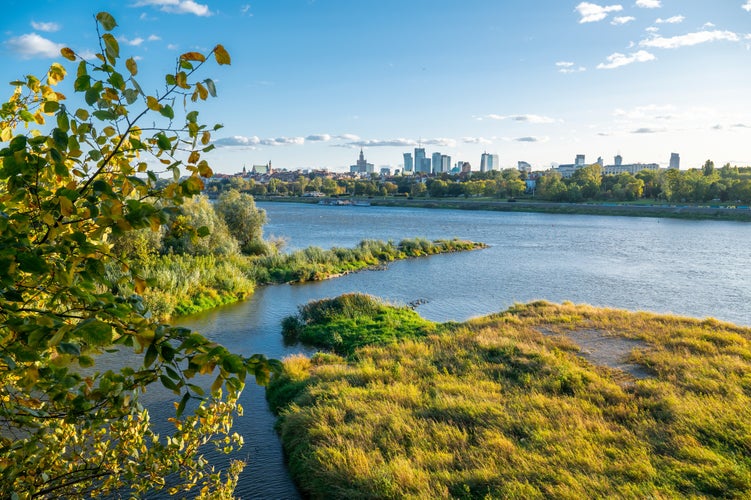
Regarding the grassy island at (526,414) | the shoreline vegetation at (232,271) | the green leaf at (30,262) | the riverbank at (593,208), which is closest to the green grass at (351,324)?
the grassy island at (526,414)

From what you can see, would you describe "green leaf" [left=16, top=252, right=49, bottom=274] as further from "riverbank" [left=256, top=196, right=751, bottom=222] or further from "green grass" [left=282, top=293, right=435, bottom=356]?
"riverbank" [left=256, top=196, right=751, bottom=222]

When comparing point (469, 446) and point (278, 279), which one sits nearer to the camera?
point (469, 446)

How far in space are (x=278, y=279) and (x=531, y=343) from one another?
20.3 meters

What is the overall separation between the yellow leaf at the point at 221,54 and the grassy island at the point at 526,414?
735 cm

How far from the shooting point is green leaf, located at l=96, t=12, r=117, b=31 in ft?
7.32

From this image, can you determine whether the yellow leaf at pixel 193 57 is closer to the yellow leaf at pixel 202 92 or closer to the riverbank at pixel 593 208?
the yellow leaf at pixel 202 92

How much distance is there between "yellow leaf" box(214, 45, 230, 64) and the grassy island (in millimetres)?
7355

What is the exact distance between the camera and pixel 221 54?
8.25 ft

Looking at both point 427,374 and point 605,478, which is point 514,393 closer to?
point 427,374

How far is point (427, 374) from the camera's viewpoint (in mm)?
13961

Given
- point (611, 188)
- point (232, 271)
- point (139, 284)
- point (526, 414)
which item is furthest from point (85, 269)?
point (611, 188)

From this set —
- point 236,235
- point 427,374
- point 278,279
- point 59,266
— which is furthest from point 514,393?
point 236,235

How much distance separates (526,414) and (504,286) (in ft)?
77.0

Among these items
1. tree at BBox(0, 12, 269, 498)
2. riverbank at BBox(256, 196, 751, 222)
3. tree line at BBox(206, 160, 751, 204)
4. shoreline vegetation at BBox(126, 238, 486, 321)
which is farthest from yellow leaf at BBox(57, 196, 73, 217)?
riverbank at BBox(256, 196, 751, 222)
